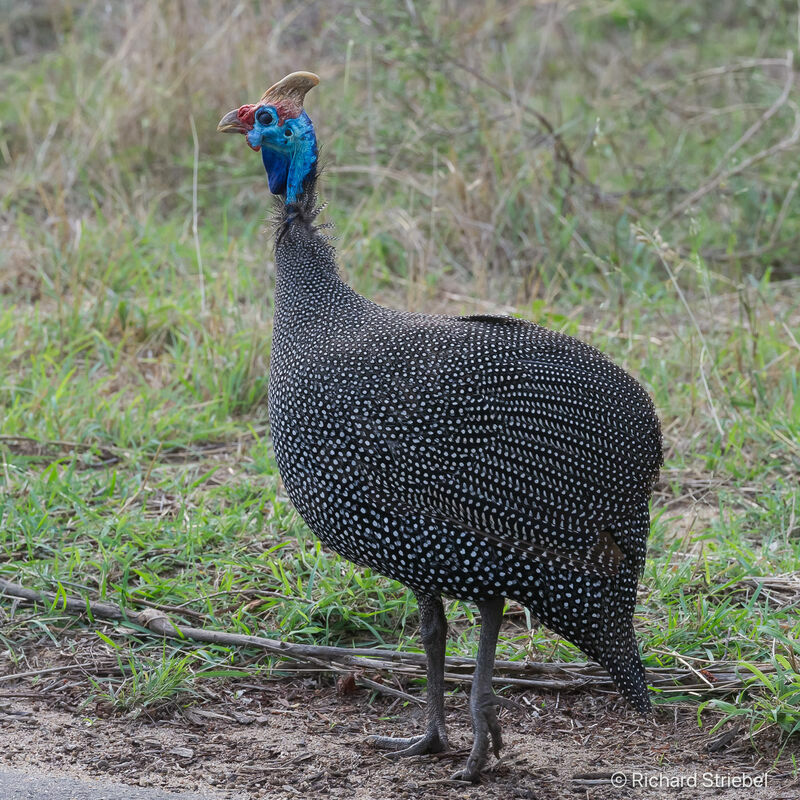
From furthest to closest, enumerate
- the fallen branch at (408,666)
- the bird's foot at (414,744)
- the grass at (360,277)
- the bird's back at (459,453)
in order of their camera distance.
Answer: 1. the grass at (360,277)
2. the fallen branch at (408,666)
3. the bird's foot at (414,744)
4. the bird's back at (459,453)

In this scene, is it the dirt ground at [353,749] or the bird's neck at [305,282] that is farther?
the bird's neck at [305,282]

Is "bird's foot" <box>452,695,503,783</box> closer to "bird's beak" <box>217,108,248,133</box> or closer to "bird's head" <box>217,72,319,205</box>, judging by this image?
"bird's head" <box>217,72,319,205</box>

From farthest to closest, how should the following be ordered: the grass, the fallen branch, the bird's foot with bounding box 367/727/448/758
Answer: the grass → the fallen branch → the bird's foot with bounding box 367/727/448/758

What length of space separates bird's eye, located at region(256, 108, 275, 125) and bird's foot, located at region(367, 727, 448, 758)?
1680 mm

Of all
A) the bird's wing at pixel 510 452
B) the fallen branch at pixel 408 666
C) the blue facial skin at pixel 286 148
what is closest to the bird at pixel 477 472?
the bird's wing at pixel 510 452

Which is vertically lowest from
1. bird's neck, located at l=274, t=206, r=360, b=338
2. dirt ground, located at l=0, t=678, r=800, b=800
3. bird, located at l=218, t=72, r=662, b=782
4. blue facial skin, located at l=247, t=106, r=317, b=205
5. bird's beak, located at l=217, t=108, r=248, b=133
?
dirt ground, located at l=0, t=678, r=800, b=800

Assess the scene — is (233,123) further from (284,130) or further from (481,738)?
(481,738)

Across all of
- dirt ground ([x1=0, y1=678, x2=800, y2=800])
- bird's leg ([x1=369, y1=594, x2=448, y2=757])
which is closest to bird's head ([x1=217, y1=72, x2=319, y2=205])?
bird's leg ([x1=369, y1=594, x2=448, y2=757])

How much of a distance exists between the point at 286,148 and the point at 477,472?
1.09m

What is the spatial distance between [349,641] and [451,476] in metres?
0.95

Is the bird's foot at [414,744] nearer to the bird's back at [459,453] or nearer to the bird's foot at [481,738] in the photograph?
the bird's foot at [481,738]

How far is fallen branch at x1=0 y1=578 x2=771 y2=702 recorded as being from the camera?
3201mm

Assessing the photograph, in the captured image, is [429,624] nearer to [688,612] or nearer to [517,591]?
[517,591]

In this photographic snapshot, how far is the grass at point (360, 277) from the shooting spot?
359 centimetres
